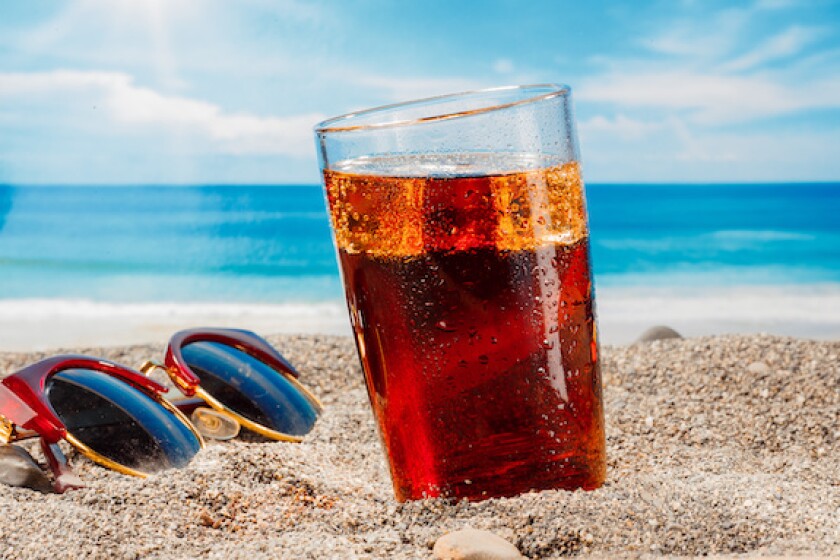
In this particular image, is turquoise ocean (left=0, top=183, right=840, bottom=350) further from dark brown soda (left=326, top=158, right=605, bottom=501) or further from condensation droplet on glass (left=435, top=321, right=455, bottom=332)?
condensation droplet on glass (left=435, top=321, right=455, bottom=332)

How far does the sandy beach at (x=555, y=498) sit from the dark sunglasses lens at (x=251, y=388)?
8cm

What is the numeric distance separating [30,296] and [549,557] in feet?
44.1

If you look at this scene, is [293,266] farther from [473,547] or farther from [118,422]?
[473,547]

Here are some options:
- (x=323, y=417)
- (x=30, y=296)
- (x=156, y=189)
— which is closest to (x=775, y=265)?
(x=30, y=296)

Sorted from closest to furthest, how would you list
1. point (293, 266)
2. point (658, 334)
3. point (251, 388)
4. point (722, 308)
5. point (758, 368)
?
point (251, 388) → point (758, 368) → point (658, 334) → point (722, 308) → point (293, 266)

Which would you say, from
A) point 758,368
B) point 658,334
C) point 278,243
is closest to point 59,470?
point 758,368

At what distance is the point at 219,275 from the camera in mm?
14906

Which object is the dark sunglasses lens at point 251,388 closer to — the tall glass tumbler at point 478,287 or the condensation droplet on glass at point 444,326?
the tall glass tumbler at point 478,287

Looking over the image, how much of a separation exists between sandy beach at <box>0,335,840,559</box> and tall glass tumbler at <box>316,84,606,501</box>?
107 millimetres

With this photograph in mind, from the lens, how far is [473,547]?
1.35m

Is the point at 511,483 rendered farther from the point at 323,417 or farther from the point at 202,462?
the point at 323,417

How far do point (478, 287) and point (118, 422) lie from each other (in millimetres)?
1059

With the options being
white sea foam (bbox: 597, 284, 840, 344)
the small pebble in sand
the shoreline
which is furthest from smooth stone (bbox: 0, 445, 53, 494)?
the shoreline

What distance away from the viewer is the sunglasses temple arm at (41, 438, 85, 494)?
78.2 inches
